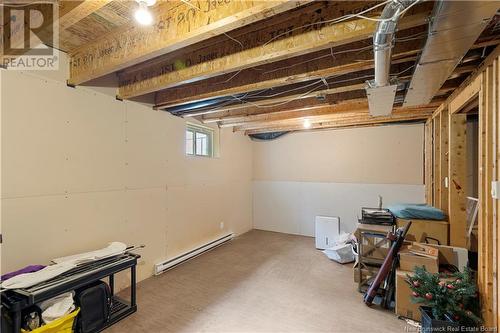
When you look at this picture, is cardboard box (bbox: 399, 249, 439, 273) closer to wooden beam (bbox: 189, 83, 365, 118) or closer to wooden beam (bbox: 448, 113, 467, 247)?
wooden beam (bbox: 448, 113, 467, 247)

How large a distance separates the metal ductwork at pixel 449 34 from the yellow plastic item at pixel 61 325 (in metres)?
3.13

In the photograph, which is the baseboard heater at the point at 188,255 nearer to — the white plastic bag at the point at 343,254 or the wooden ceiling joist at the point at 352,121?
the white plastic bag at the point at 343,254

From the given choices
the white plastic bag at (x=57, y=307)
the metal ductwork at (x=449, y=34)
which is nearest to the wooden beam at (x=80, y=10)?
the metal ductwork at (x=449, y=34)

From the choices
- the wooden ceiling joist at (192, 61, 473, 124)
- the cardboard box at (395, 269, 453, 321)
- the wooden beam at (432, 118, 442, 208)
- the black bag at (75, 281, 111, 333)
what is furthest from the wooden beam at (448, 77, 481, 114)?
the black bag at (75, 281, 111, 333)

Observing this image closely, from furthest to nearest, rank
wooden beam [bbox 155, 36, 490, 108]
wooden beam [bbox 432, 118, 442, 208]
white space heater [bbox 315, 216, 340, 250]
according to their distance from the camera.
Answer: white space heater [bbox 315, 216, 340, 250], wooden beam [bbox 432, 118, 442, 208], wooden beam [bbox 155, 36, 490, 108]

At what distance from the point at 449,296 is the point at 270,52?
2410mm

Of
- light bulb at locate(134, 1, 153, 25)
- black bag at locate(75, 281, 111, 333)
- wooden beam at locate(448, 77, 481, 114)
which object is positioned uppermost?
light bulb at locate(134, 1, 153, 25)

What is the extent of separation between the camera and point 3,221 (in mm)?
1900

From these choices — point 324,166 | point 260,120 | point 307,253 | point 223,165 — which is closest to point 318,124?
point 324,166

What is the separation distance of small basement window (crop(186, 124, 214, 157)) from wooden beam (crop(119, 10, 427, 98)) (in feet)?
4.79

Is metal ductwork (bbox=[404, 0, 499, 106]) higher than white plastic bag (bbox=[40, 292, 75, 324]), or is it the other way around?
metal ductwork (bbox=[404, 0, 499, 106])

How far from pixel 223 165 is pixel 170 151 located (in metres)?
1.43

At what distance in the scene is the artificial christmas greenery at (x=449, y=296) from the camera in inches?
72.9

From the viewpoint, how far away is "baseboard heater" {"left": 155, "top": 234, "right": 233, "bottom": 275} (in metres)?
3.23
